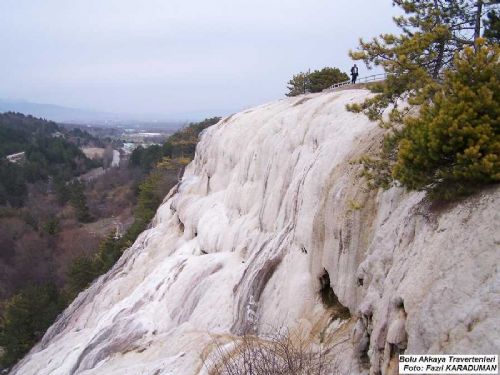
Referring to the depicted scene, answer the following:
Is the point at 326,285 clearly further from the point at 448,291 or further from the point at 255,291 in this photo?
the point at 448,291

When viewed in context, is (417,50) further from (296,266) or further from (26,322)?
(26,322)

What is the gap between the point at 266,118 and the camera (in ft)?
79.4

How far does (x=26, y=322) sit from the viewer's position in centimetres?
3131

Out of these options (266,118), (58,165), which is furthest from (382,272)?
(58,165)

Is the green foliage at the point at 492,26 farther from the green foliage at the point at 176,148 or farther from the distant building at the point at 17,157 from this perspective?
the distant building at the point at 17,157

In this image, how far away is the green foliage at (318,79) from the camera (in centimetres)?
3484

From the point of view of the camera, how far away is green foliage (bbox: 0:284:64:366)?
3039cm

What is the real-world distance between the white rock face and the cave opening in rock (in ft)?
0.46

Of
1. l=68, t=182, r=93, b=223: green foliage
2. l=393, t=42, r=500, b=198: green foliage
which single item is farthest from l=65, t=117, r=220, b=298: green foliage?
l=393, t=42, r=500, b=198: green foliage

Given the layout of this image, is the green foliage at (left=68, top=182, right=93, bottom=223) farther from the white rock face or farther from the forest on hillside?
the white rock face

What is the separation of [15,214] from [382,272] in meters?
62.7

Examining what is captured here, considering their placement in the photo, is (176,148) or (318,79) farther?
(176,148)

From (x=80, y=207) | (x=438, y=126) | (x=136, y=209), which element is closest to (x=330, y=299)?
(x=438, y=126)

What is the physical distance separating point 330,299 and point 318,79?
27.5 metres
